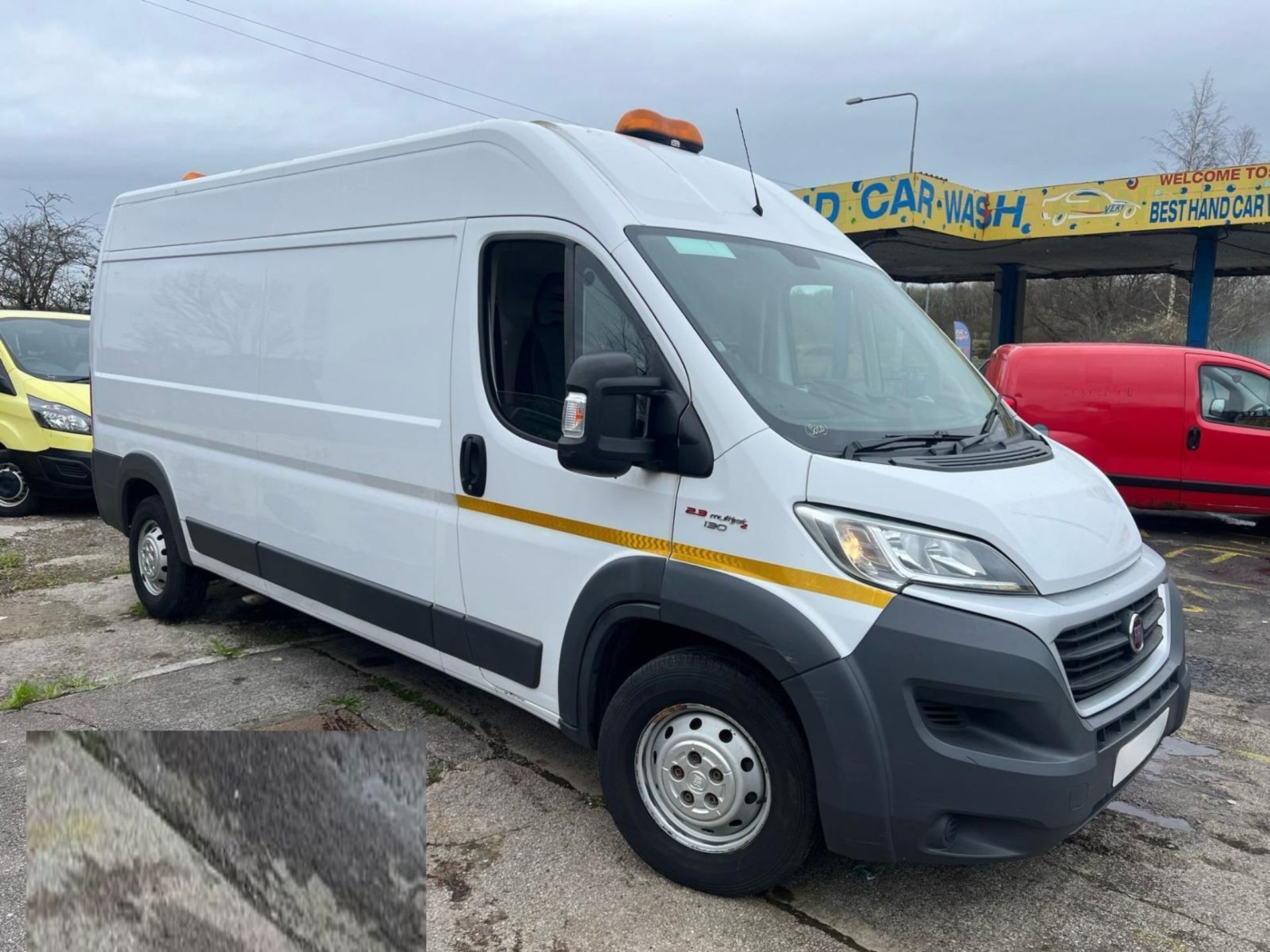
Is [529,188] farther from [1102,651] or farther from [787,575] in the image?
[1102,651]

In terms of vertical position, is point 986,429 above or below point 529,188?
below

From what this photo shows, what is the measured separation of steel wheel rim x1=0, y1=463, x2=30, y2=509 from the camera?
934 centimetres

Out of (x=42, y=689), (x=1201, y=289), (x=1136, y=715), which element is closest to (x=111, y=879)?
(x=1136, y=715)

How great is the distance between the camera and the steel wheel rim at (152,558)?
5.89 metres

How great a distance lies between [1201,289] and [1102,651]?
60.8 ft

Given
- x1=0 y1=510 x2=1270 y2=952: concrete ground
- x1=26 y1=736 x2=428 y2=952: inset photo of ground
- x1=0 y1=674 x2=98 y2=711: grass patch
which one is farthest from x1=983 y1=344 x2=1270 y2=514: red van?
x1=26 y1=736 x2=428 y2=952: inset photo of ground

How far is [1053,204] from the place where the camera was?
1797 centimetres

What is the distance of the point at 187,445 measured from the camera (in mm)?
5430

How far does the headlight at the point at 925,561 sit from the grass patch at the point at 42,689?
402 centimetres

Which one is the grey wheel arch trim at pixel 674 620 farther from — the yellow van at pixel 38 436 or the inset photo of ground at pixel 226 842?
the yellow van at pixel 38 436

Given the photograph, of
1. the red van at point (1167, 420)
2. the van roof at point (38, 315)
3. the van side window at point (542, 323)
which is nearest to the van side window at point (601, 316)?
the van side window at point (542, 323)

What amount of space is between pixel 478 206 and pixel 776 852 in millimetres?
2486

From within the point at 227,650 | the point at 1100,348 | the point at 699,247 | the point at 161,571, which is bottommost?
the point at 227,650

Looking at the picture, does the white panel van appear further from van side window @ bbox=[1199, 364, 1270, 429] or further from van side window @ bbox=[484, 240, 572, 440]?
van side window @ bbox=[1199, 364, 1270, 429]
